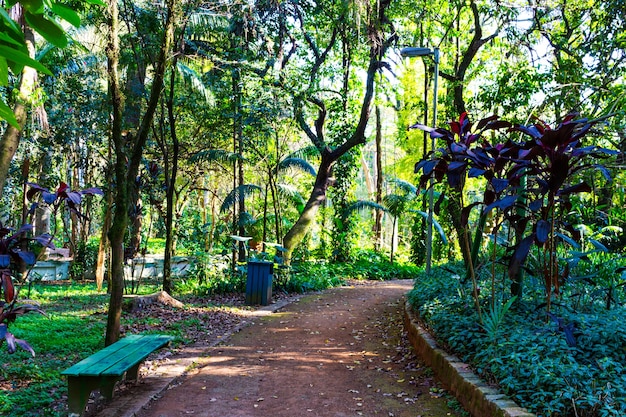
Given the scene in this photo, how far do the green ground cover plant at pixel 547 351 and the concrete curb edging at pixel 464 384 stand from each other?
0.27 feet

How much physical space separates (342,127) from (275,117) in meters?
4.82

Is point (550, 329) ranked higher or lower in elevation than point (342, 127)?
lower

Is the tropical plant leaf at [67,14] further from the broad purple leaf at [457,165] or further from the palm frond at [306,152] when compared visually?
the palm frond at [306,152]

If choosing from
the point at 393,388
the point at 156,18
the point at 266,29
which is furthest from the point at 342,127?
the point at 393,388

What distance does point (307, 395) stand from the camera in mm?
5027

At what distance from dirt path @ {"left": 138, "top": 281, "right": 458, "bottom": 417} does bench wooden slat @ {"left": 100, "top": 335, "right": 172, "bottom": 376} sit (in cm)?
50

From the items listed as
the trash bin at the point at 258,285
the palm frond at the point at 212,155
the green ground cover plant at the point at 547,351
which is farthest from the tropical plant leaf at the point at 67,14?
the palm frond at the point at 212,155

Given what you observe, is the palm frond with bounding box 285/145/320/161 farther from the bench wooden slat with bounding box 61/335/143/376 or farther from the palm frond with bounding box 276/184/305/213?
the bench wooden slat with bounding box 61/335/143/376

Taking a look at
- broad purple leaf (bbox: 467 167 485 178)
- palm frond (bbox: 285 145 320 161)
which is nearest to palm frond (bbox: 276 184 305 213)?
palm frond (bbox: 285 145 320 161)

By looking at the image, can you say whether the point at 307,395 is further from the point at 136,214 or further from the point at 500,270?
the point at 136,214

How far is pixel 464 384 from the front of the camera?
14.2 ft

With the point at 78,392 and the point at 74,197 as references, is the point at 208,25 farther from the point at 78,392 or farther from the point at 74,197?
the point at 78,392

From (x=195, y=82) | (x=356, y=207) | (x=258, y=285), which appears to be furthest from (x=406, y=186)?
(x=258, y=285)

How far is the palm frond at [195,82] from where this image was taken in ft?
49.0
